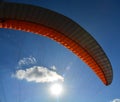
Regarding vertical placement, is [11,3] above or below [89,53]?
above

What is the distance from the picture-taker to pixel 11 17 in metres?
19.2

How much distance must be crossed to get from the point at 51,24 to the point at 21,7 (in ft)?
7.61

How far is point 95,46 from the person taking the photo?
22.1m

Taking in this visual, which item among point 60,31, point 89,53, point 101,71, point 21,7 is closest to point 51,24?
point 60,31

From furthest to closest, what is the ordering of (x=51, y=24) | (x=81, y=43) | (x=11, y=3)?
(x=81, y=43) → (x=51, y=24) → (x=11, y=3)

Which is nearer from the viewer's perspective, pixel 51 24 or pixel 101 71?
pixel 51 24

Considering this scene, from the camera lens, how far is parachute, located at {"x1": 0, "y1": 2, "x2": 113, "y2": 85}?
63.0 feet

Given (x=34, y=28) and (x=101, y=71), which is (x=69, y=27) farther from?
(x=101, y=71)

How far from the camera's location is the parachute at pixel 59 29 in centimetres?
1920

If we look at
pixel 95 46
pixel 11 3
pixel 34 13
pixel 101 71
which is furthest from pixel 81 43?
pixel 11 3

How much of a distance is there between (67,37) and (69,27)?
87cm

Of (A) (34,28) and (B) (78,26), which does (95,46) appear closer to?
(B) (78,26)

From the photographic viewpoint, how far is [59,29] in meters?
20.9

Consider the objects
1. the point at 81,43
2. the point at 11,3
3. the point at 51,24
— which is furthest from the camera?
the point at 81,43
